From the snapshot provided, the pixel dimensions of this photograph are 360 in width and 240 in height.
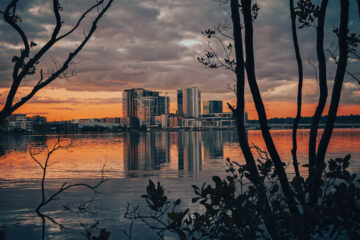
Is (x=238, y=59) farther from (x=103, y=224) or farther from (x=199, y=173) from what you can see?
(x=199, y=173)

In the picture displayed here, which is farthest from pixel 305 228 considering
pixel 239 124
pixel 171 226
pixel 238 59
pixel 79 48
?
pixel 79 48

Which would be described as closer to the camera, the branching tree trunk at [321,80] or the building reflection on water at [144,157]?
the branching tree trunk at [321,80]

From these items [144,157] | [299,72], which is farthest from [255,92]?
[144,157]

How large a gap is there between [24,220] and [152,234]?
4.53 metres

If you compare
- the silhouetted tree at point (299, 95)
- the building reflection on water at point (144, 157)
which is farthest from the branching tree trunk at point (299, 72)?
the building reflection on water at point (144, 157)

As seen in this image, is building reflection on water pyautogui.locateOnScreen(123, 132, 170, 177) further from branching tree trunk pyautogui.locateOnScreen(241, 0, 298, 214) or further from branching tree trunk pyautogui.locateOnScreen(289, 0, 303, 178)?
branching tree trunk pyautogui.locateOnScreen(241, 0, 298, 214)

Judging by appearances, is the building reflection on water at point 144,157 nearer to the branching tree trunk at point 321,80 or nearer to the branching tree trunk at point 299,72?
the branching tree trunk at point 299,72

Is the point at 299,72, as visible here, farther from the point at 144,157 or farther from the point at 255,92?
the point at 144,157

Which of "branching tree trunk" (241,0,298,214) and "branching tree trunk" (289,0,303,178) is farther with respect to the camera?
"branching tree trunk" (289,0,303,178)

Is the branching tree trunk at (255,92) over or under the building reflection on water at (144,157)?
over

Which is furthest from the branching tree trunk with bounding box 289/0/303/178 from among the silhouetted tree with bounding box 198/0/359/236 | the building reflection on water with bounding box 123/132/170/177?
the building reflection on water with bounding box 123/132/170/177

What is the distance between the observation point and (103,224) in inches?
420

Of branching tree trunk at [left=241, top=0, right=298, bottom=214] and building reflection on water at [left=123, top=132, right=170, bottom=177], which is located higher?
branching tree trunk at [left=241, top=0, right=298, bottom=214]

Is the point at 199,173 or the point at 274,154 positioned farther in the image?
the point at 199,173
